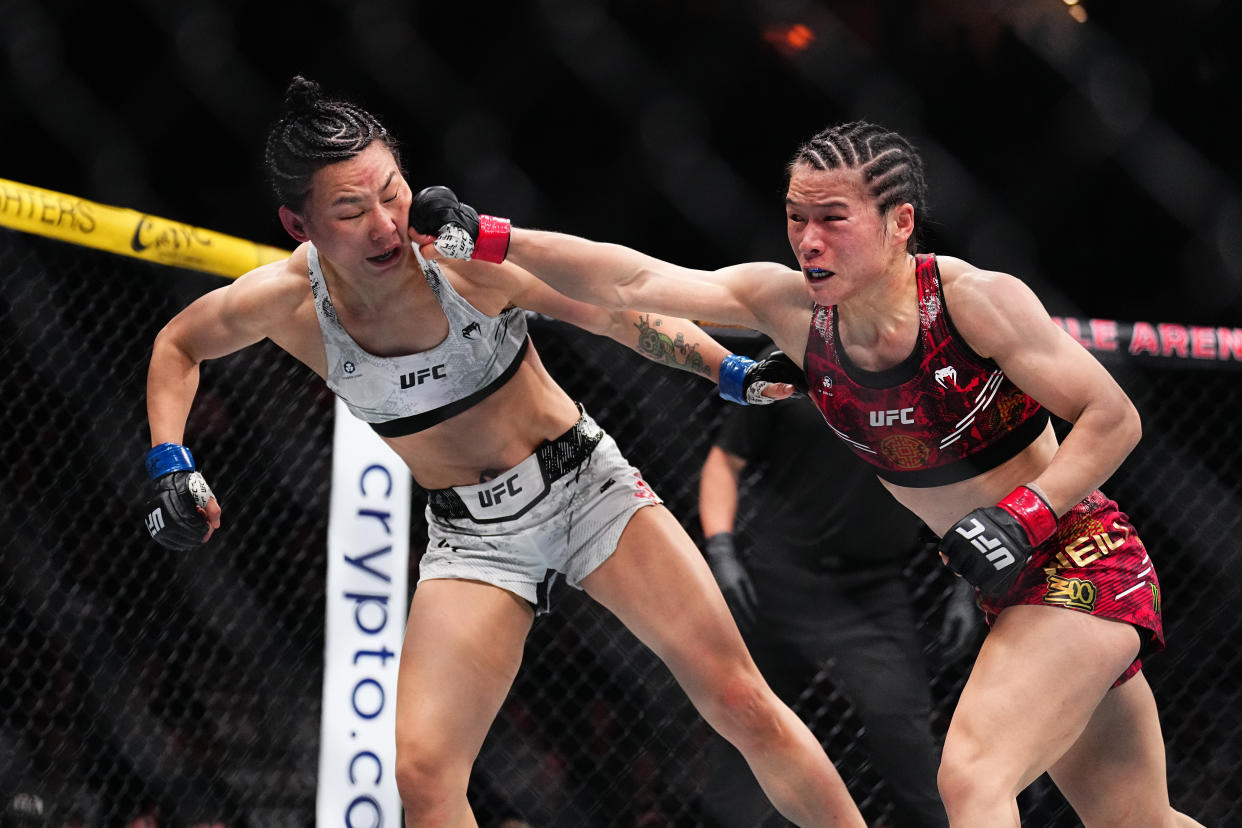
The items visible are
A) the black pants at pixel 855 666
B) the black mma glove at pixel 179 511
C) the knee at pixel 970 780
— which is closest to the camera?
the knee at pixel 970 780

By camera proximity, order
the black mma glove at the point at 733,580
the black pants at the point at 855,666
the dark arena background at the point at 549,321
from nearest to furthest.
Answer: the black pants at the point at 855,666, the black mma glove at the point at 733,580, the dark arena background at the point at 549,321

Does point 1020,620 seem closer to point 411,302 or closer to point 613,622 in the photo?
point 411,302

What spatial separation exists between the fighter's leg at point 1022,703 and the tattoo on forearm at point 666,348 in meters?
0.64

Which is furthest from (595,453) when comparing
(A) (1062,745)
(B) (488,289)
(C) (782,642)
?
(A) (1062,745)

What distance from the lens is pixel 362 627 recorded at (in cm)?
258

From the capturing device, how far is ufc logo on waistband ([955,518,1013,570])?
1.58 metres

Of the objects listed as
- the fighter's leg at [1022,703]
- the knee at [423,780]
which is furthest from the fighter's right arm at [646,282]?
the knee at [423,780]

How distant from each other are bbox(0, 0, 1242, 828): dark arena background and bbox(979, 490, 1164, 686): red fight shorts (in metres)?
1.06

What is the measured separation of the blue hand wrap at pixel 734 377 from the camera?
2.04 meters

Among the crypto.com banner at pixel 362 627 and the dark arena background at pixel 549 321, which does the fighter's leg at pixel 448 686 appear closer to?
the crypto.com banner at pixel 362 627

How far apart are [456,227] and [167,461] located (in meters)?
0.62

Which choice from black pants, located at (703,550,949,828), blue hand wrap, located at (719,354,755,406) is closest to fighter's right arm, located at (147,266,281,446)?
blue hand wrap, located at (719,354,755,406)

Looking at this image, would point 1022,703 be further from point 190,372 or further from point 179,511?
point 190,372

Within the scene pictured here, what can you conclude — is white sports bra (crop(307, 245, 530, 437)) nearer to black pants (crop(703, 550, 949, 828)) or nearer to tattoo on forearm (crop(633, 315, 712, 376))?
tattoo on forearm (crop(633, 315, 712, 376))
